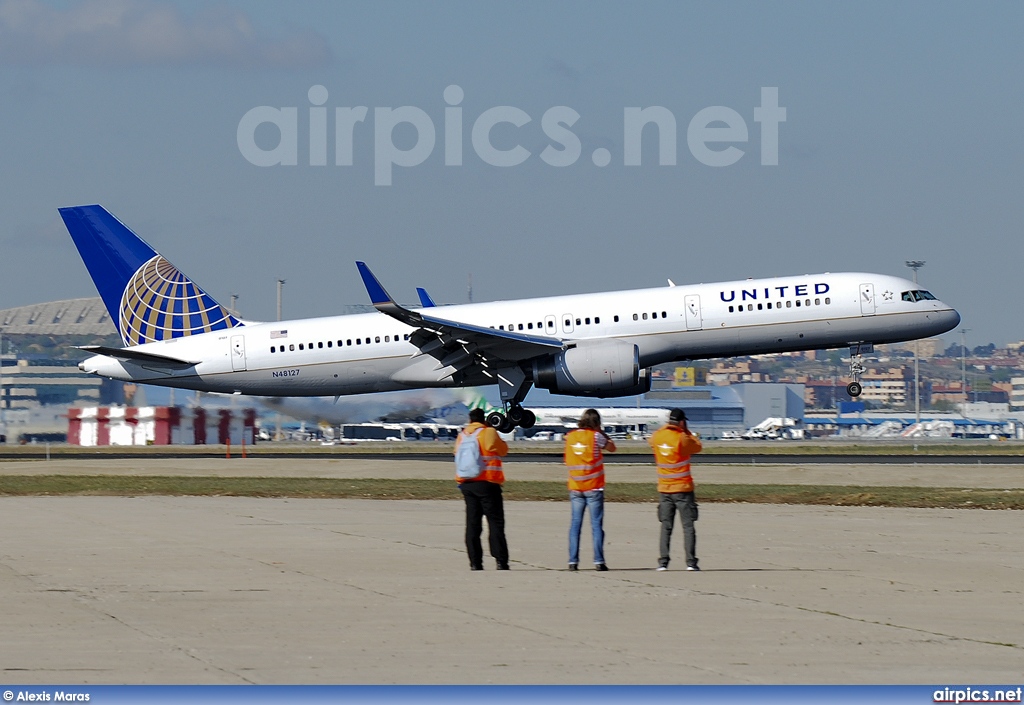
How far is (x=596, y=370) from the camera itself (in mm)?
39625

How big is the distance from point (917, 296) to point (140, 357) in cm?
2413

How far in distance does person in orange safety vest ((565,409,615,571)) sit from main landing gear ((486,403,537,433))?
2495 centimetres

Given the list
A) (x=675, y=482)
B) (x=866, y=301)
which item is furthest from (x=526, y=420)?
(x=675, y=482)

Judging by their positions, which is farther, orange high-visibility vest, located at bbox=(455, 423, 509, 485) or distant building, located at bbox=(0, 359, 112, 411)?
distant building, located at bbox=(0, 359, 112, 411)

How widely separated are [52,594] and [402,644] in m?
4.62

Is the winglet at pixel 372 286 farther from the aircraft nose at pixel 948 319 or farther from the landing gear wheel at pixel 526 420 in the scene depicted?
the aircraft nose at pixel 948 319

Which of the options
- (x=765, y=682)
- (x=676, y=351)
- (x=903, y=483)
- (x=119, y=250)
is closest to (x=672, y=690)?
(x=765, y=682)

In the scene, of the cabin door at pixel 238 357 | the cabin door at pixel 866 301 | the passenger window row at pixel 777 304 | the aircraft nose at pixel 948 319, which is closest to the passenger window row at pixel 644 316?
the passenger window row at pixel 777 304

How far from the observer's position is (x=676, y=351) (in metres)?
40.8

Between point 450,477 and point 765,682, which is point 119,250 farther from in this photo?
point 765,682

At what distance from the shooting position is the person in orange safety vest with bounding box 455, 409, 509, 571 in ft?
51.8

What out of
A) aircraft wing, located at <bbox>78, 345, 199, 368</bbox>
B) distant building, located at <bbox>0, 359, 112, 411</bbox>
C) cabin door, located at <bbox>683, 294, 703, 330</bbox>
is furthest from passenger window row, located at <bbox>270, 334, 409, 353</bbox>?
distant building, located at <bbox>0, 359, 112, 411</bbox>

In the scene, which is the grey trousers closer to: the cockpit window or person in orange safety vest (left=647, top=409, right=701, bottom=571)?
person in orange safety vest (left=647, top=409, right=701, bottom=571)

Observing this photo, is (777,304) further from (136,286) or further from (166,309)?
(136,286)
